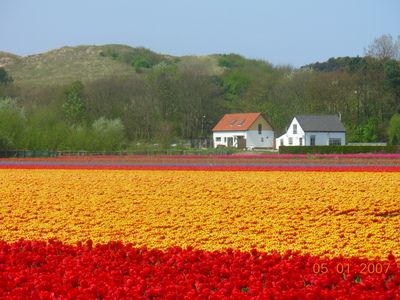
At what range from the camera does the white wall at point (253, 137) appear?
84312 millimetres

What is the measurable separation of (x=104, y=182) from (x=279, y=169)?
9121mm

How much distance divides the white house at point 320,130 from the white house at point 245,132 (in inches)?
412

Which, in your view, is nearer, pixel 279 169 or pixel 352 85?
pixel 279 169

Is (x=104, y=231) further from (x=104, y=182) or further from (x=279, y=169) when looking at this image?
(x=279, y=169)

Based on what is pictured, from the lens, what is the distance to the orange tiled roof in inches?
3292

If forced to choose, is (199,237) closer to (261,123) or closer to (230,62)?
(261,123)

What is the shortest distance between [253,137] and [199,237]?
73.6 m

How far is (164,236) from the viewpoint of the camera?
1207cm

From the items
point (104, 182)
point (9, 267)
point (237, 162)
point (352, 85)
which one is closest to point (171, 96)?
point (352, 85)

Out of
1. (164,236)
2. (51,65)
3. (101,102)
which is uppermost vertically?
(51,65)
